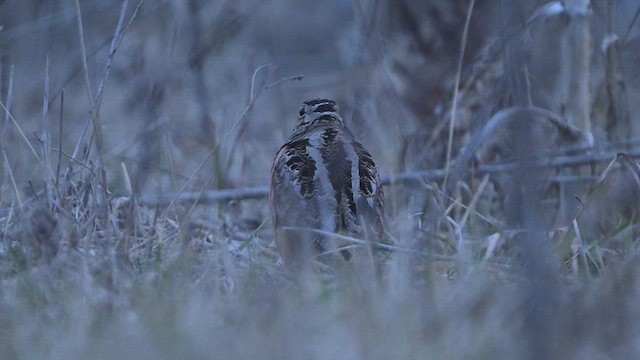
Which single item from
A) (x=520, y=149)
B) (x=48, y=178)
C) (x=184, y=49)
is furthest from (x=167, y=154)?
(x=520, y=149)

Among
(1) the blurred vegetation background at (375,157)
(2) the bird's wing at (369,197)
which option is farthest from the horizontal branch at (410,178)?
(2) the bird's wing at (369,197)

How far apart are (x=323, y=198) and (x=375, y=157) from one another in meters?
1.88

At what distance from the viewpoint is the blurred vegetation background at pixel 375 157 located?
241cm

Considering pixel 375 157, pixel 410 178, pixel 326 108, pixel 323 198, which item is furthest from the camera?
pixel 375 157

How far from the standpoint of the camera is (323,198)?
3971 millimetres

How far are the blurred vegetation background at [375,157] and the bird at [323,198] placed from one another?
0.15 metres

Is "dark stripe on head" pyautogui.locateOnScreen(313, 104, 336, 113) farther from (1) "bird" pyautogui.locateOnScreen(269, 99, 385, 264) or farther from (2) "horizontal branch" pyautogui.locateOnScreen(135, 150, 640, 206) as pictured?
(2) "horizontal branch" pyautogui.locateOnScreen(135, 150, 640, 206)

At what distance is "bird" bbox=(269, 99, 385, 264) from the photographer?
387 centimetres

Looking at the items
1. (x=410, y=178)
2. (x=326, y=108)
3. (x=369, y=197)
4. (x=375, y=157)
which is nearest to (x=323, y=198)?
(x=369, y=197)

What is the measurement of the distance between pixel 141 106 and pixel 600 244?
133 inches

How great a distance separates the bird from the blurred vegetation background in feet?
0.48

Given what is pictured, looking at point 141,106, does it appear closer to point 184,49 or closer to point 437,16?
point 184,49

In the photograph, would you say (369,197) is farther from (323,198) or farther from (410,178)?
(410,178)

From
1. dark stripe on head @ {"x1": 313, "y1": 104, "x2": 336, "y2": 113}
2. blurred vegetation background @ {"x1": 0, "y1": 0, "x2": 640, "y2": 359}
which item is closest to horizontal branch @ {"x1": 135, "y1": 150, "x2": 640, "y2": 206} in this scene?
blurred vegetation background @ {"x1": 0, "y1": 0, "x2": 640, "y2": 359}
